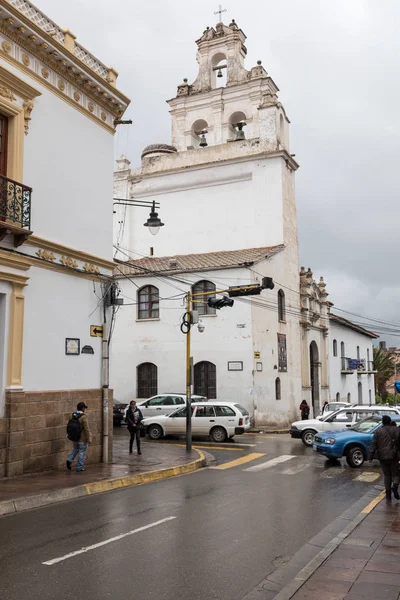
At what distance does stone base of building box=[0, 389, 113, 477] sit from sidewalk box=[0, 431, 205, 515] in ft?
1.05

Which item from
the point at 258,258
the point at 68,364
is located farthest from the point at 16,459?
the point at 258,258

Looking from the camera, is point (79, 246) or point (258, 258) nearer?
point (79, 246)

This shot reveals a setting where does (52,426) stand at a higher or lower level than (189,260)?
lower

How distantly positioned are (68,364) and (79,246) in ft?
10.1

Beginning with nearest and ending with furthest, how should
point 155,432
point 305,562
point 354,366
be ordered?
point 305,562 < point 155,432 < point 354,366

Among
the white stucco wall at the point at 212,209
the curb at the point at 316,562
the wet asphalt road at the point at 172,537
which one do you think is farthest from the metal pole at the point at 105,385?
the white stucco wall at the point at 212,209

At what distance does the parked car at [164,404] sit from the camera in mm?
27031

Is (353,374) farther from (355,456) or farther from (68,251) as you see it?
(68,251)

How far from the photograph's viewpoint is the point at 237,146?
121 ft

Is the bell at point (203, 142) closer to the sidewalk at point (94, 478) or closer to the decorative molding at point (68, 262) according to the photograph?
the sidewalk at point (94, 478)

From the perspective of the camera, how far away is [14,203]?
13.0 metres

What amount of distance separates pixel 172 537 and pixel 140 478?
5616 mm

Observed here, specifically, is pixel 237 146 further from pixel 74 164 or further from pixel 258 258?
pixel 74 164

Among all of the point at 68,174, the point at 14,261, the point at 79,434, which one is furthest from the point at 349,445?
the point at 68,174
